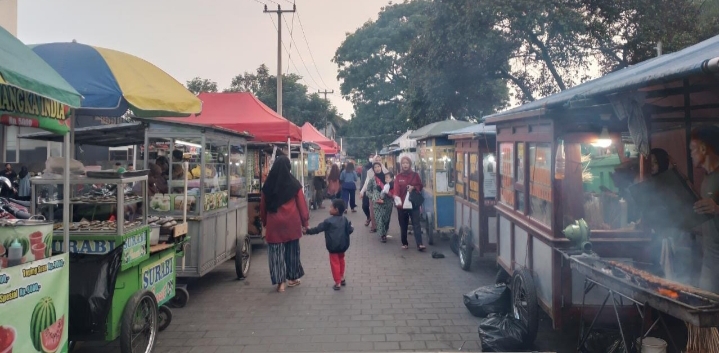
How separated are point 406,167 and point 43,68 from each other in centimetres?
754

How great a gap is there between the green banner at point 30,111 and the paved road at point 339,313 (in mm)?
2383

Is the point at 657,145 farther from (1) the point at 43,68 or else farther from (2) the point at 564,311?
(1) the point at 43,68

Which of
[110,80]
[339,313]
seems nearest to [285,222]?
[339,313]

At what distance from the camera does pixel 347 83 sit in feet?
122

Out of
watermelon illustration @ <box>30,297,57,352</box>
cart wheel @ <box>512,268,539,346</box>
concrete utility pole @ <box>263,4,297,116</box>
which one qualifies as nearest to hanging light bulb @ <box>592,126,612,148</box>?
cart wheel @ <box>512,268,539,346</box>

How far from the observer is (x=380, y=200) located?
10.8 metres

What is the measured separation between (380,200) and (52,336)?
25.9 ft

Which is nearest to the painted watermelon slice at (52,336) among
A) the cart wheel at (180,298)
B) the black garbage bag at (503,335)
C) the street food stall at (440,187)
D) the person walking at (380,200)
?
the cart wheel at (180,298)

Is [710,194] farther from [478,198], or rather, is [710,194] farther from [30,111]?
[30,111]

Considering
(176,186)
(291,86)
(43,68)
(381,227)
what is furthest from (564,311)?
(291,86)

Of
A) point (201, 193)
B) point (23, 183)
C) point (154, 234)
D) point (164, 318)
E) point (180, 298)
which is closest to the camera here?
point (154, 234)

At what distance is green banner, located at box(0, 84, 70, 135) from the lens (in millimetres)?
3098

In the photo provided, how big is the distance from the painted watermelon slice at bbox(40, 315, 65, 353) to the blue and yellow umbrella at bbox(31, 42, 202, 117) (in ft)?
6.17

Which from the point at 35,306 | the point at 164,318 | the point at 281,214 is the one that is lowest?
the point at 164,318
